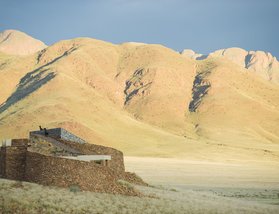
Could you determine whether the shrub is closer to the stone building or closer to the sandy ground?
the stone building

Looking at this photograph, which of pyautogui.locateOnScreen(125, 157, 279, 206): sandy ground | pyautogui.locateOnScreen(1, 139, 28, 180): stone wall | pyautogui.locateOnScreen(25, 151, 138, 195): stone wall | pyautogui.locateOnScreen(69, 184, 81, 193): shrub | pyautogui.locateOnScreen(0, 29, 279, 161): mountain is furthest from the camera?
pyautogui.locateOnScreen(0, 29, 279, 161): mountain

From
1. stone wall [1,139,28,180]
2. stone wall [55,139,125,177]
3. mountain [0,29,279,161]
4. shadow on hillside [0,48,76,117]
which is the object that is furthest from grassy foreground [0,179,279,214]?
Answer: shadow on hillside [0,48,76,117]

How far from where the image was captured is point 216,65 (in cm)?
19775

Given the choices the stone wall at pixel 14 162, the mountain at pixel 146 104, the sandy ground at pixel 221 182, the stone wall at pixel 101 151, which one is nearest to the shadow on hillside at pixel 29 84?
the mountain at pixel 146 104

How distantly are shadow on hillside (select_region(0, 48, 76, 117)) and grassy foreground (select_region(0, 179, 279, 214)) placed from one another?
13283 centimetres

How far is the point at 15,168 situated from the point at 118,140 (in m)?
98.4

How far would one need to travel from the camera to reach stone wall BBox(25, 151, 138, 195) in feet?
74.3

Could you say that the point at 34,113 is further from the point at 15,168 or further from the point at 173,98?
the point at 15,168

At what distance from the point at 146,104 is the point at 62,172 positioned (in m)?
146

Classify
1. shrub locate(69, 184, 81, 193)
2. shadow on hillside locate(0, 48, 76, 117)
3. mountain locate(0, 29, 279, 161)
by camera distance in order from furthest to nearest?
shadow on hillside locate(0, 48, 76, 117) < mountain locate(0, 29, 279, 161) < shrub locate(69, 184, 81, 193)

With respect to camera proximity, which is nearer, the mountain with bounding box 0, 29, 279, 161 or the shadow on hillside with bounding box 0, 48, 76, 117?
the mountain with bounding box 0, 29, 279, 161

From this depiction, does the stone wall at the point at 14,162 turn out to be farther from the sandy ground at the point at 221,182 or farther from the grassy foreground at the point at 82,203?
the sandy ground at the point at 221,182

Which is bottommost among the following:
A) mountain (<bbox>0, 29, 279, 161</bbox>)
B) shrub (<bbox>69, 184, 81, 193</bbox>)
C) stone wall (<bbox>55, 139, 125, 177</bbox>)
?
shrub (<bbox>69, 184, 81, 193</bbox>)

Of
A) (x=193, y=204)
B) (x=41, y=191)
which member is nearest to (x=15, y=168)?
(x=41, y=191)
